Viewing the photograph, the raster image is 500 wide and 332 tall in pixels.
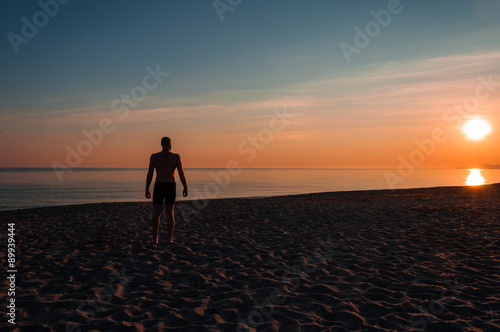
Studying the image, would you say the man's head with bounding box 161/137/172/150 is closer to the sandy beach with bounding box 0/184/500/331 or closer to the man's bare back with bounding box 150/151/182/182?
the man's bare back with bounding box 150/151/182/182

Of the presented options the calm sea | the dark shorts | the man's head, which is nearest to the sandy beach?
the dark shorts

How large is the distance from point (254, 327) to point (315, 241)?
5105 millimetres

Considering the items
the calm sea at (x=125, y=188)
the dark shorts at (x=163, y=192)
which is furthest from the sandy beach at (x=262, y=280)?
the calm sea at (x=125, y=188)

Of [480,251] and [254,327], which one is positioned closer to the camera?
[254,327]

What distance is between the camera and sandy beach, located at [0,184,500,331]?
4129 mm

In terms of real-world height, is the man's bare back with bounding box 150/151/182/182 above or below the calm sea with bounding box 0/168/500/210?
above

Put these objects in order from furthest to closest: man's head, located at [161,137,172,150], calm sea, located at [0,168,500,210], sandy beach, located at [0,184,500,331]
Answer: calm sea, located at [0,168,500,210], man's head, located at [161,137,172,150], sandy beach, located at [0,184,500,331]

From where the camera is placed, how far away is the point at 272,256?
725cm

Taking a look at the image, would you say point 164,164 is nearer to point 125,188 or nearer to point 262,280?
point 262,280

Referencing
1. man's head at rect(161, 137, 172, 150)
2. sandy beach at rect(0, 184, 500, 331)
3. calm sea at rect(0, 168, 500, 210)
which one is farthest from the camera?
calm sea at rect(0, 168, 500, 210)

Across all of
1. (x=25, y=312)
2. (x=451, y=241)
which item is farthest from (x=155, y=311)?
(x=451, y=241)

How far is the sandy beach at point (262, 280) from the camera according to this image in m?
4.13

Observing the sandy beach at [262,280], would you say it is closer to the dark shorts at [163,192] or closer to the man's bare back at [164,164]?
the dark shorts at [163,192]

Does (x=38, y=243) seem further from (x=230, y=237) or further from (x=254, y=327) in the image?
(x=254, y=327)
